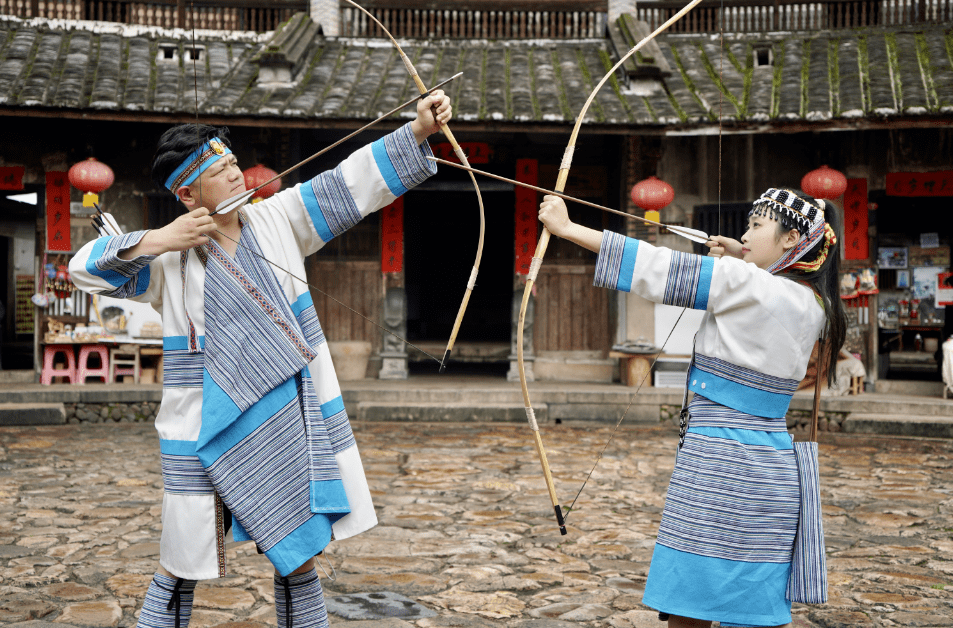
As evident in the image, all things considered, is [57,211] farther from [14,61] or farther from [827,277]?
[827,277]

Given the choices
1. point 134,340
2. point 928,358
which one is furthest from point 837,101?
point 134,340

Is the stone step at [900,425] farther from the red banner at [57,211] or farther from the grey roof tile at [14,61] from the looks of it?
the grey roof tile at [14,61]

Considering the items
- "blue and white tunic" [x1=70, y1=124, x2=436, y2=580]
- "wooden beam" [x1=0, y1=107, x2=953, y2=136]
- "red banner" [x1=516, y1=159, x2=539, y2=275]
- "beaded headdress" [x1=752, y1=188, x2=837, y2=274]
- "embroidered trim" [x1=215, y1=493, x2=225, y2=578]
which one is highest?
"wooden beam" [x1=0, y1=107, x2=953, y2=136]

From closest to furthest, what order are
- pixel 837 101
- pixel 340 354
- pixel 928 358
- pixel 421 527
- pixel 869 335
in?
1. pixel 421 527
2. pixel 837 101
3. pixel 869 335
4. pixel 340 354
5. pixel 928 358

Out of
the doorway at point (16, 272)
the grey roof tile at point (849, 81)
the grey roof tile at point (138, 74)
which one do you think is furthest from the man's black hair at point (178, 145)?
the doorway at point (16, 272)

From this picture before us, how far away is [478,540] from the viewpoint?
508cm

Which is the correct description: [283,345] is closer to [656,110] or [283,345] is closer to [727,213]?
[656,110]

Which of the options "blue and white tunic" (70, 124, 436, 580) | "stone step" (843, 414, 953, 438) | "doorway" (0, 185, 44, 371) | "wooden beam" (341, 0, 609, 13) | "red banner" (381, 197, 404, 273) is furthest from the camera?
"doorway" (0, 185, 44, 371)

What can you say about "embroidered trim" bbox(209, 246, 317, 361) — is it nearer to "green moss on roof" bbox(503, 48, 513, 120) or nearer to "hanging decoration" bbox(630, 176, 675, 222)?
"green moss on roof" bbox(503, 48, 513, 120)

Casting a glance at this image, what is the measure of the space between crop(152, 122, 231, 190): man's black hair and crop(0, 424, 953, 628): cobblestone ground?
80.2 inches

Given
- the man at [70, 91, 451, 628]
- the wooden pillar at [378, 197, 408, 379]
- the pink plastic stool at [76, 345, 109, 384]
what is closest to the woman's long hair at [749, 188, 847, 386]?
the man at [70, 91, 451, 628]

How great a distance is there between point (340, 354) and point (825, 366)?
30.8 feet

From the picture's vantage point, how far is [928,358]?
15703 mm

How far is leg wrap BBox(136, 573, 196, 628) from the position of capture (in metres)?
2.65
